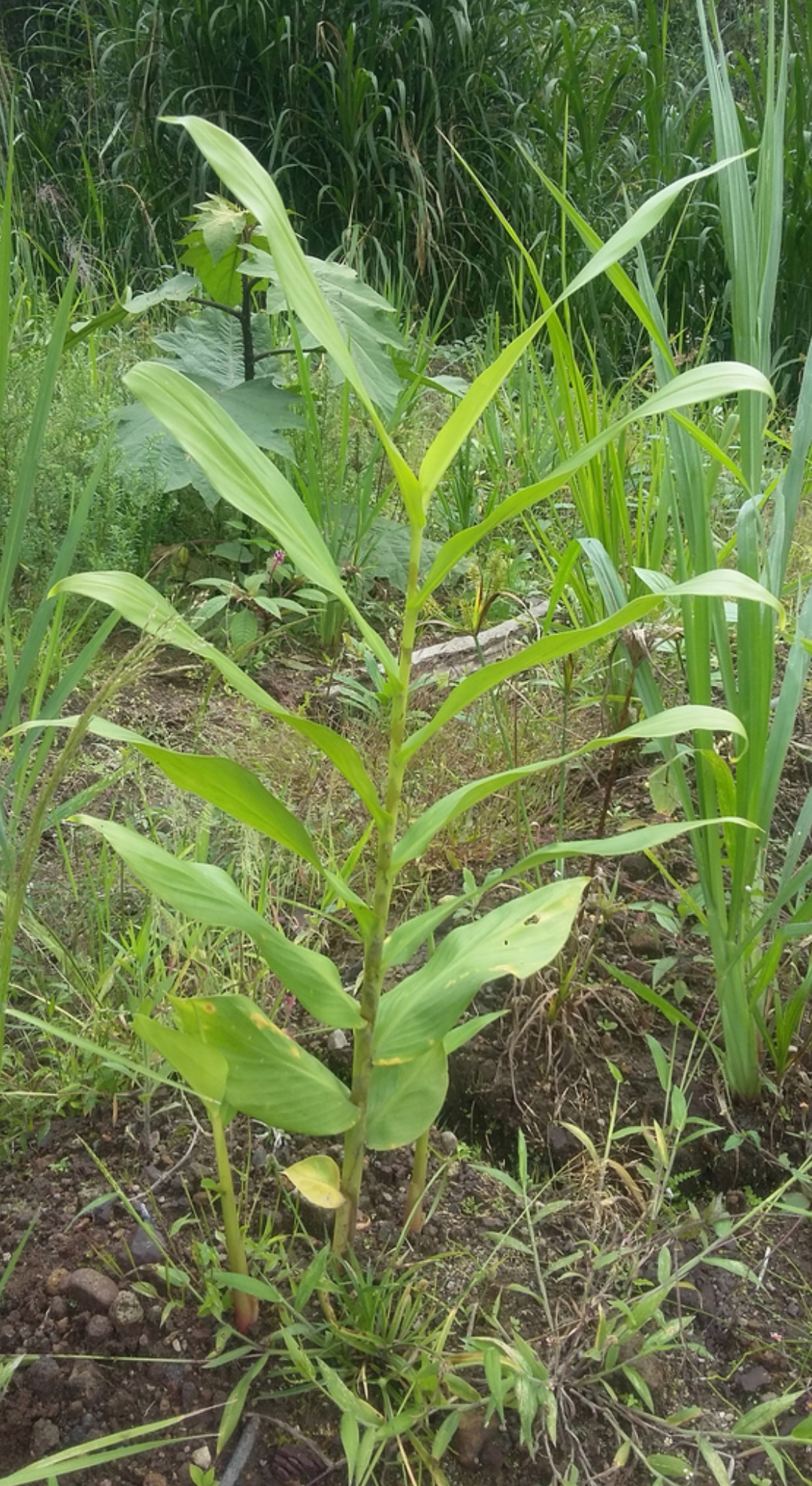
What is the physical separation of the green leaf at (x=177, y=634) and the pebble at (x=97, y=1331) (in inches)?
17.6

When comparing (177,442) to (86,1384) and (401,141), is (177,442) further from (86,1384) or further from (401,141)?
(401,141)

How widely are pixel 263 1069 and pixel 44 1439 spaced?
302 mm

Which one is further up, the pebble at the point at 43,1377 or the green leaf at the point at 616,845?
the green leaf at the point at 616,845

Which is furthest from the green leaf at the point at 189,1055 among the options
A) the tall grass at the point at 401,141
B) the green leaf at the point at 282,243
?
the tall grass at the point at 401,141

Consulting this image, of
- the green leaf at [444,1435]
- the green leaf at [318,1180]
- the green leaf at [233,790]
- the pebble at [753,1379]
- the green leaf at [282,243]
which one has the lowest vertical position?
the pebble at [753,1379]

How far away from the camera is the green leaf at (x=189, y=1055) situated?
62 centimetres

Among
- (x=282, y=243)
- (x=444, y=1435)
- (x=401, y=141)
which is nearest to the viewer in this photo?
(x=282, y=243)

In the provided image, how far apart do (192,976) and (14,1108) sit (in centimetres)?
20

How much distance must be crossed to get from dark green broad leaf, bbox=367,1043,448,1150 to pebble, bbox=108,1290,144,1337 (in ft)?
0.74

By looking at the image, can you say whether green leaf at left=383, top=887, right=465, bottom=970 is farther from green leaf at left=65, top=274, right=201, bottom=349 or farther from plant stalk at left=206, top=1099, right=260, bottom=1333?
green leaf at left=65, top=274, right=201, bottom=349

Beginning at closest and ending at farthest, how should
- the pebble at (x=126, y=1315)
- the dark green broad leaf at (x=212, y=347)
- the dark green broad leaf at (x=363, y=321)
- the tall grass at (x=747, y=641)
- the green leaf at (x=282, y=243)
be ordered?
1. the green leaf at (x=282, y=243)
2. the pebble at (x=126, y=1315)
3. the tall grass at (x=747, y=641)
4. the dark green broad leaf at (x=363, y=321)
5. the dark green broad leaf at (x=212, y=347)

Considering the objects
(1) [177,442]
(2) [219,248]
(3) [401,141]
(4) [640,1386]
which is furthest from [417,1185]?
(3) [401,141]

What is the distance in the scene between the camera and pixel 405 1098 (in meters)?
0.77

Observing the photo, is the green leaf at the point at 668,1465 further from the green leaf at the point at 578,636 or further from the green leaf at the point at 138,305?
the green leaf at the point at 138,305
